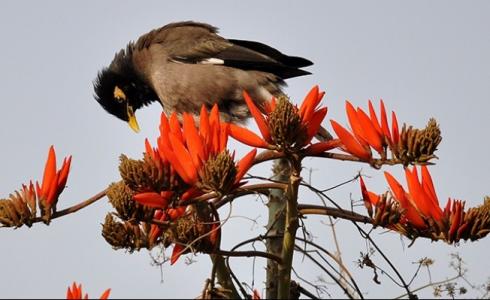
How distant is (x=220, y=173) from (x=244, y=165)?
0.26 feet

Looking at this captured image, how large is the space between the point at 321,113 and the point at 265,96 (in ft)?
12.5

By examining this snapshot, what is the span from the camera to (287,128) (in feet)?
6.61

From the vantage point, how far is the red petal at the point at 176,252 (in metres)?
2.22

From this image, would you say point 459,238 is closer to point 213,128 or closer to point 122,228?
point 213,128

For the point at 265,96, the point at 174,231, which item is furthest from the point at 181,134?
the point at 265,96

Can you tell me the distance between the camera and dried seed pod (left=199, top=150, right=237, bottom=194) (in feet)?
6.45

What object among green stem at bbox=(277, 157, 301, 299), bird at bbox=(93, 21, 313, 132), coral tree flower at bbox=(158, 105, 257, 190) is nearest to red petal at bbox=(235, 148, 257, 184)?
Answer: coral tree flower at bbox=(158, 105, 257, 190)

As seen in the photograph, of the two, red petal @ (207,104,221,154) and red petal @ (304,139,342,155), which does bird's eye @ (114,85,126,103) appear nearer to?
red petal @ (207,104,221,154)

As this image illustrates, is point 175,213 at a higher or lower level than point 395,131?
lower

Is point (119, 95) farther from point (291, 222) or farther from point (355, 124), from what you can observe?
point (291, 222)

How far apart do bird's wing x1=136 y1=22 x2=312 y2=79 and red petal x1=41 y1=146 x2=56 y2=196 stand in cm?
347

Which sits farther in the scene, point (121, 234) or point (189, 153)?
point (121, 234)

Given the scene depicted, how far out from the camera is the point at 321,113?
6.98 ft

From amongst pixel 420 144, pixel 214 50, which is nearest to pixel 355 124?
pixel 420 144
